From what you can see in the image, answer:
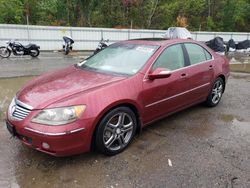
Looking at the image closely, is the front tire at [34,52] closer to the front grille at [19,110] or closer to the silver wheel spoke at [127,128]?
the front grille at [19,110]

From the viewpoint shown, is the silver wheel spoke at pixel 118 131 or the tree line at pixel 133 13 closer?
the silver wheel spoke at pixel 118 131

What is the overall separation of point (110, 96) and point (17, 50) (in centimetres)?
1088

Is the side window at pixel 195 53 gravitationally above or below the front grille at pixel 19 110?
above

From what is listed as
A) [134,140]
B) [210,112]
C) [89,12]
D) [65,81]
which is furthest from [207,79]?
[89,12]

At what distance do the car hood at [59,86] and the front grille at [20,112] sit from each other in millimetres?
83

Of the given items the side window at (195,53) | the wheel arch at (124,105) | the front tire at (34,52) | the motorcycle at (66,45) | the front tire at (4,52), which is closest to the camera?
the wheel arch at (124,105)

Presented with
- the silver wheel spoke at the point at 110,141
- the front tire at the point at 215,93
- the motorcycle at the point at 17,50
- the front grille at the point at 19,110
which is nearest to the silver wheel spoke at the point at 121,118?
the silver wheel spoke at the point at 110,141

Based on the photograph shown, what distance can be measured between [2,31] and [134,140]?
1376cm

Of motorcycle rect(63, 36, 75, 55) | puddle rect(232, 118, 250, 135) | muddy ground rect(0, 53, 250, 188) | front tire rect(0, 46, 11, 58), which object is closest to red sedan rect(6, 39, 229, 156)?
muddy ground rect(0, 53, 250, 188)

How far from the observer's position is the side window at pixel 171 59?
4.08 meters

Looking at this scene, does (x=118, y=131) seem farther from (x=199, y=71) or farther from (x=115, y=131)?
(x=199, y=71)

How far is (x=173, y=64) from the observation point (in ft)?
14.1

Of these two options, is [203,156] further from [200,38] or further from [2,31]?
[200,38]

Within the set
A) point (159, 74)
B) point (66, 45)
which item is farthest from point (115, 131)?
point (66, 45)
